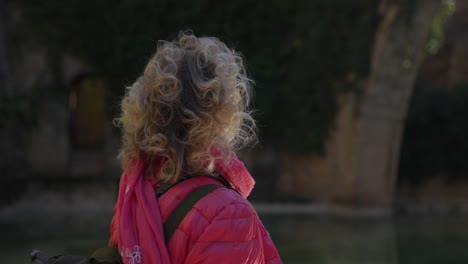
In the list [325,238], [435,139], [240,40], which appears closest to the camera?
[325,238]

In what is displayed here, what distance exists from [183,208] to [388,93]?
31.3ft

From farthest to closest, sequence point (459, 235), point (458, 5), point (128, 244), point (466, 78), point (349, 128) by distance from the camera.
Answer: point (458, 5), point (466, 78), point (349, 128), point (459, 235), point (128, 244)

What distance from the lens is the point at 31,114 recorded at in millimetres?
11375

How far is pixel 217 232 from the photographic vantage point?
1.58m

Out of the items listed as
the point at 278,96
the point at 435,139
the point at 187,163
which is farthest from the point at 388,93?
the point at 187,163

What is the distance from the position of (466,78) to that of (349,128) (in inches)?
185

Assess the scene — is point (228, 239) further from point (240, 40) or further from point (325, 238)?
point (240, 40)

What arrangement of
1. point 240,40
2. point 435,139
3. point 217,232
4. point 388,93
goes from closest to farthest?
point 217,232 → point 388,93 → point 240,40 → point 435,139

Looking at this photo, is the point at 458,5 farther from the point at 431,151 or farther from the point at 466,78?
the point at 431,151

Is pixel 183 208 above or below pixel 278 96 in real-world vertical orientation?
above

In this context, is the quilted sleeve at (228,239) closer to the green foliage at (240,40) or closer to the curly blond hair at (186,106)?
the curly blond hair at (186,106)

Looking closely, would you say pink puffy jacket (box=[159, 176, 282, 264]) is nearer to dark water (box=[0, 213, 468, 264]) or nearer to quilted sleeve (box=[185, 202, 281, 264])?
quilted sleeve (box=[185, 202, 281, 264])

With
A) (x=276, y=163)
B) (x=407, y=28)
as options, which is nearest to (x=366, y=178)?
(x=276, y=163)

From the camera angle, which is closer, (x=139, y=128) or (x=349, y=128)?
(x=139, y=128)
